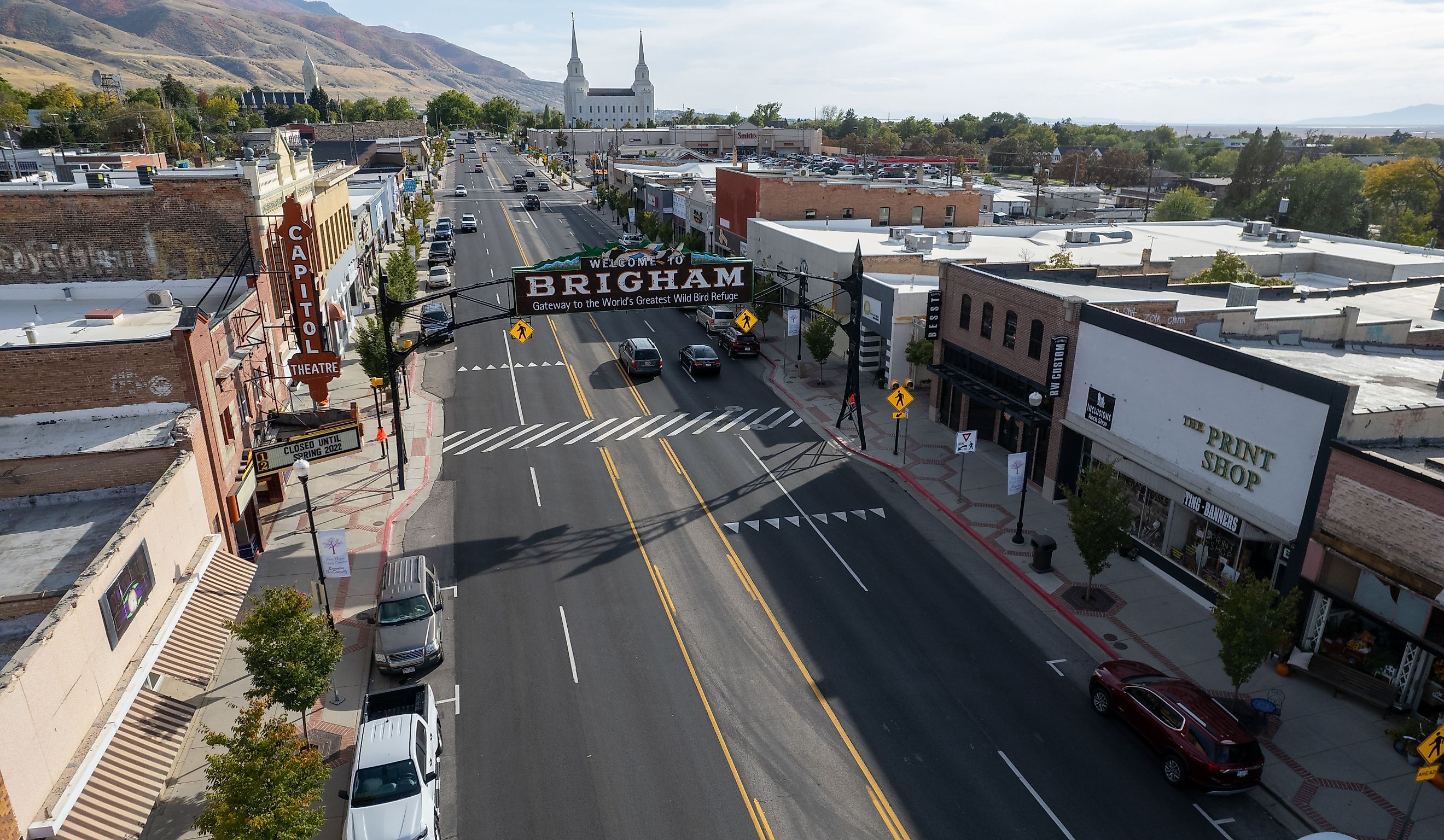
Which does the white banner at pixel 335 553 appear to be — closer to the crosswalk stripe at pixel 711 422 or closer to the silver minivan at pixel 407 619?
the silver minivan at pixel 407 619

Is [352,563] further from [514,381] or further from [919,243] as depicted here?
[919,243]

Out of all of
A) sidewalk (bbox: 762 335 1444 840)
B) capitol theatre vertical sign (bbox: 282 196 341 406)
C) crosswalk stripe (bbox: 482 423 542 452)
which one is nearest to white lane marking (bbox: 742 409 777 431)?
sidewalk (bbox: 762 335 1444 840)

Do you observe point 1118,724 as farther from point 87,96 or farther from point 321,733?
point 87,96

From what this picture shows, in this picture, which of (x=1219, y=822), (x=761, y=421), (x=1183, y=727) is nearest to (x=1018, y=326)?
(x=761, y=421)

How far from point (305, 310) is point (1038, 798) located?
26271mm

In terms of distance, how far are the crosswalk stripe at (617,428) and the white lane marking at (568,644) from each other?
1353 centimetres

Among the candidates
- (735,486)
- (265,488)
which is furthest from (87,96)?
(735,486)

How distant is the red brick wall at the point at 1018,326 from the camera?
2869 cm

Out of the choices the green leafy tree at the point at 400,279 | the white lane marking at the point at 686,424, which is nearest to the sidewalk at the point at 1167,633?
the white lane marking at the point at 686,424

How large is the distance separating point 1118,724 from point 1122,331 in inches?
496

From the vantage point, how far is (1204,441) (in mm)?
23000

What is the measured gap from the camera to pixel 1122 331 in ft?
84.6

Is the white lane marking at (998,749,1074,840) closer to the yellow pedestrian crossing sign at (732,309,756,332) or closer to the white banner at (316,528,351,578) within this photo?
the white banner at (316,528,351,578)

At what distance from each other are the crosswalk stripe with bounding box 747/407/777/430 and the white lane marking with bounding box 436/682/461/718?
2013 centimetres
